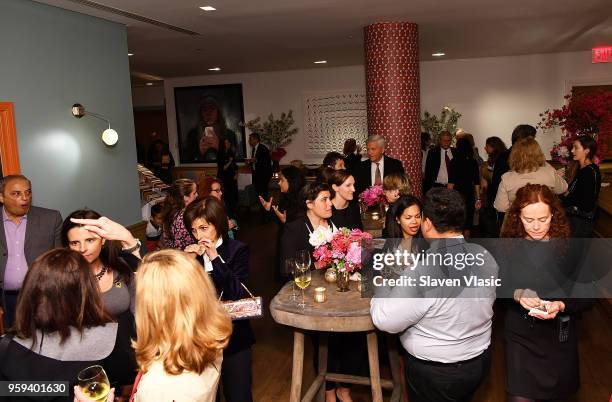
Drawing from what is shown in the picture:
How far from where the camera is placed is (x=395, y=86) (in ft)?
23.8

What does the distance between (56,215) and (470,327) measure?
3266mm

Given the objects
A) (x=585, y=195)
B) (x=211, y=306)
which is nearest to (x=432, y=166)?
(x=585, y=195)

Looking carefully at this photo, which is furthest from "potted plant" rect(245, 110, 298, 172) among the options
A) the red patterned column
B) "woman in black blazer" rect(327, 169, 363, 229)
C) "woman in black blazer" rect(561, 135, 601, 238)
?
"woman in black blazer" rect(327, 169, 363, 229)

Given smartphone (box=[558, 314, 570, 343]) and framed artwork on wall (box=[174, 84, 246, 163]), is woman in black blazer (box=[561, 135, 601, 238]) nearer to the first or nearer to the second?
smartphone (box=[558, 314, 570, 343])

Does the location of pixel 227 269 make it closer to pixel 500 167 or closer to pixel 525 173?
pixel 525 173

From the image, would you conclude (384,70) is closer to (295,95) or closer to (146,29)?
(146,29)

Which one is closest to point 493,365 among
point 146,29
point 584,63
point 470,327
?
point 470,327

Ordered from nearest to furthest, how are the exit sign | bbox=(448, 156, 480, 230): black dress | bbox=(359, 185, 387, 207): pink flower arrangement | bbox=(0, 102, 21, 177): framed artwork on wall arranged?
1. bbox=(0, 102, 21, 177): framed artwork on wall
2. bbox=(359, 185, 387, 207): pink flower arrangement
3. bbox=(448, 156, 480, 230): black dress
4. the exit sign

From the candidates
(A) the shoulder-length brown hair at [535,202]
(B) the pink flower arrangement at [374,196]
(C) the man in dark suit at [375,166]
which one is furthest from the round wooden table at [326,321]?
(C) the man in dark suit at [375,166]

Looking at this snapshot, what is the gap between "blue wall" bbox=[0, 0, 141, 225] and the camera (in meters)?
5.05

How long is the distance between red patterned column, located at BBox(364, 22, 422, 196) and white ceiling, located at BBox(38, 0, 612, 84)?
239 mm

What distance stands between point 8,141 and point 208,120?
9187 mm

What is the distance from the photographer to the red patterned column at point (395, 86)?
722cm

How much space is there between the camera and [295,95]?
1348 cm
